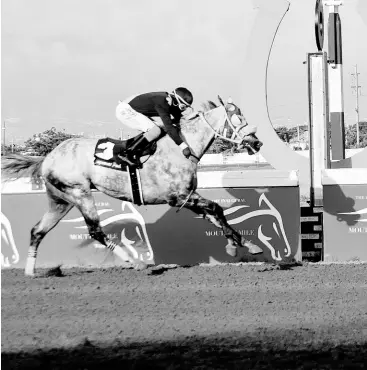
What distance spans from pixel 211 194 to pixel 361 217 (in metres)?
1.97

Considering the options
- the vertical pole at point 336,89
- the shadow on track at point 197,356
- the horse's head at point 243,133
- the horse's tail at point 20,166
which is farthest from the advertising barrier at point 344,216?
the shadow on track at point 197,356

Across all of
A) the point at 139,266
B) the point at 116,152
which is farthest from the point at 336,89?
the point at 139,266

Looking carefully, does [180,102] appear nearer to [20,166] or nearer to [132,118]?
[132,118]

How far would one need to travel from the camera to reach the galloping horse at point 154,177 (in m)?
8.35

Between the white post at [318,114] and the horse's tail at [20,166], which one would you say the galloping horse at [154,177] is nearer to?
the horse's tail at [20,166]

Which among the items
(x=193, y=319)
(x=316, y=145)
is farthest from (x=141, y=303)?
(x=316, y=145)

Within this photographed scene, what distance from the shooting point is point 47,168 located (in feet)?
28.1

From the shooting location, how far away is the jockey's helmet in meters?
8.22

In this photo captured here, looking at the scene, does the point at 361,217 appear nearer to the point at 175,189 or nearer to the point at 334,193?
the point at 334,193

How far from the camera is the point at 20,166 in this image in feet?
29.0

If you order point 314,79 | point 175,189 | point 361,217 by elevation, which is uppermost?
point 314,79

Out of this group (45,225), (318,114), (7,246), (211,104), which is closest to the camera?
(45,225)

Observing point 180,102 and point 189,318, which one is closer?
point 189,318

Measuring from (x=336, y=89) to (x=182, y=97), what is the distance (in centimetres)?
312
